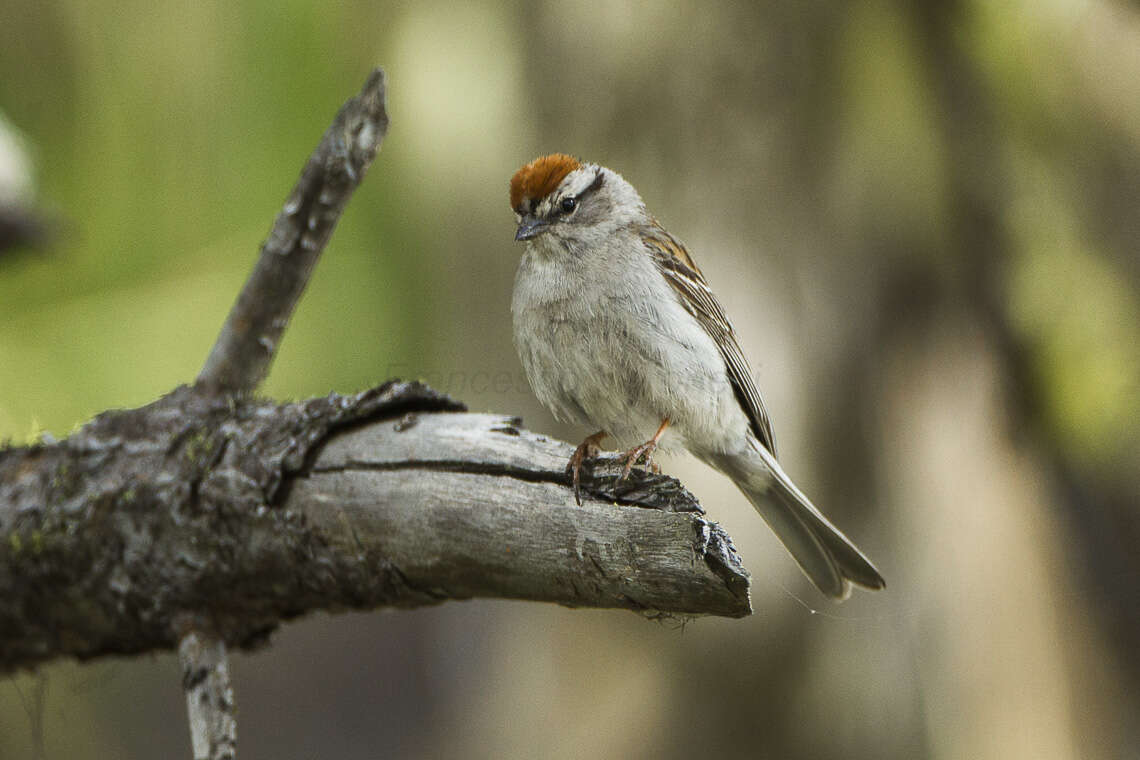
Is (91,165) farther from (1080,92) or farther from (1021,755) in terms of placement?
(1021,755)

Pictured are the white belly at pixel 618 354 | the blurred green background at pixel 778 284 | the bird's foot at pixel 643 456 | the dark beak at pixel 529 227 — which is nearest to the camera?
the bird's foot at pixel 643 456

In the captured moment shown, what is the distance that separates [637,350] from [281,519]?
3.30 feet

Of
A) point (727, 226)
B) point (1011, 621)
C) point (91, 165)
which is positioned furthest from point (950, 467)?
point (91, 165)

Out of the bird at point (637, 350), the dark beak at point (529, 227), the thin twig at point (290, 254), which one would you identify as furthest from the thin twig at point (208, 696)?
the dark beak at point (529, 227)

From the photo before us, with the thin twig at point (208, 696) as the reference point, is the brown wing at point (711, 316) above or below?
above

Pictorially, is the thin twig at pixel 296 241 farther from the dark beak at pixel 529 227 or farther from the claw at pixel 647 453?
the claw at pixel 647 453

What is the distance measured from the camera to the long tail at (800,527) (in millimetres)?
2742

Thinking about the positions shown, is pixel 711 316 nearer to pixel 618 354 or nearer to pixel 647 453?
pixel 618 354

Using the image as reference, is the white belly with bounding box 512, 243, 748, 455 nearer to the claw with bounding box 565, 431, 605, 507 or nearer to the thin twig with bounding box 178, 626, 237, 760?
the claw with bounding box 565, 431, 605, 507

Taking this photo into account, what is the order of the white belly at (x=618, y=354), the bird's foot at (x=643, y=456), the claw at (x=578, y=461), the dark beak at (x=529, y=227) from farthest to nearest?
the dark beak at (x=529, y=227) < the white belly at (x=618, y=354) < the bird's foot at (x=643, y=456) < the claw at (x=578, y=461)

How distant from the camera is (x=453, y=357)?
177 inches

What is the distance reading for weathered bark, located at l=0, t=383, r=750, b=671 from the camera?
199cm

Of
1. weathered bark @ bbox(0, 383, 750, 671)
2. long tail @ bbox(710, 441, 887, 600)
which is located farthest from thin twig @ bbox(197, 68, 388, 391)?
long tail @ bbox(710, 441, 887, 600)

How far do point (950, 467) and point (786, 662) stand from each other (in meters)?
0.90
